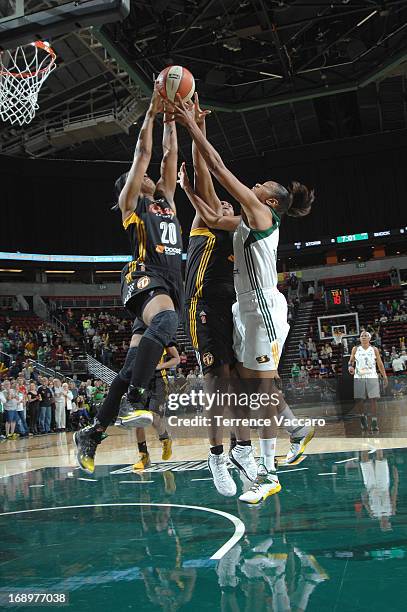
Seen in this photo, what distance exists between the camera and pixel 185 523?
543cm

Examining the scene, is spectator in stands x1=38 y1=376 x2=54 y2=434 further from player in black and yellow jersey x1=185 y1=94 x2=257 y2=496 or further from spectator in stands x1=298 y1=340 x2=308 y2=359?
player in black and yellow jersey x1=185 y1=94 x2=257 y2=496

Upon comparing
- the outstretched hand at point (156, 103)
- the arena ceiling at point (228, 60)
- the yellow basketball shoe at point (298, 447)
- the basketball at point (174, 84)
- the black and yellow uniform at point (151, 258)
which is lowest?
the yellow basketball shoe at point (298, 447)

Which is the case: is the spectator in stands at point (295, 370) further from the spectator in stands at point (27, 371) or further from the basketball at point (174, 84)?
the basketball at point (174, 84)

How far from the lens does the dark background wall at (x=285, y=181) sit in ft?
104

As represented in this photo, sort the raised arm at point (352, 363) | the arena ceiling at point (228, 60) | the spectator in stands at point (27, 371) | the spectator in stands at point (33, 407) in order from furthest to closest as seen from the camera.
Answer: the spectator in stands at point (27, 371), the spectator in stands at point (33, 407), the arena ceiling at point (228, 60), the raised arm at point (352, 363)

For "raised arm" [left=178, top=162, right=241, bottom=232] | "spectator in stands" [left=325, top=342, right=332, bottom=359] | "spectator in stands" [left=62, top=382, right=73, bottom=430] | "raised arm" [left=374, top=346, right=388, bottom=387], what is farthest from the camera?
"spectator in stands" [left=325, top=342, right=332, bottom=359]

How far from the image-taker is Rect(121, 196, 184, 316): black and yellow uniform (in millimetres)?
4605

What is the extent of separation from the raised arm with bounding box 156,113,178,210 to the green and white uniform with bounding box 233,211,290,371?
2.55ft

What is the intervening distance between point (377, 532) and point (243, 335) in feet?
5.85

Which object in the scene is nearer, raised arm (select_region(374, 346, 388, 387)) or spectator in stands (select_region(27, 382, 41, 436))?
raised arm (select_region(374, 346, 388, 387))

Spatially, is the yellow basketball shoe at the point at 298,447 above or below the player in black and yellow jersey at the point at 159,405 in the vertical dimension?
below

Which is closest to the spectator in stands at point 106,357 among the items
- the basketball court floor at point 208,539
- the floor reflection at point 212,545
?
the basketball court floor at point 208,539

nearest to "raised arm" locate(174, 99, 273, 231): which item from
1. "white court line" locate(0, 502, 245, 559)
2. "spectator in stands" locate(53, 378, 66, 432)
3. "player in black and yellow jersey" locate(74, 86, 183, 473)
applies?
"player in black and yellow jersey" locate(74, 86, 183, 473)

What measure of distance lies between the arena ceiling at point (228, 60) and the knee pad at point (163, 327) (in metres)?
11.7
